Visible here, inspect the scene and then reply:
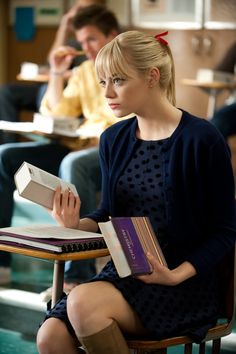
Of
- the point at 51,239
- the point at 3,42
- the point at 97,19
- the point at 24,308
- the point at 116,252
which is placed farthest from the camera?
the point at 3,42

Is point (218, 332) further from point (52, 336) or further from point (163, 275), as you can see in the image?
point (52, 336)

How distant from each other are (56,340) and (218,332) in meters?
0.38

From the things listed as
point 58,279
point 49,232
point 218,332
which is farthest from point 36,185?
point 218,332

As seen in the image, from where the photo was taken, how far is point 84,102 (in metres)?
3.46

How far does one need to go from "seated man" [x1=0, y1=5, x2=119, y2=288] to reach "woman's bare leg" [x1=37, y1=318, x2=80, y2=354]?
153 cm

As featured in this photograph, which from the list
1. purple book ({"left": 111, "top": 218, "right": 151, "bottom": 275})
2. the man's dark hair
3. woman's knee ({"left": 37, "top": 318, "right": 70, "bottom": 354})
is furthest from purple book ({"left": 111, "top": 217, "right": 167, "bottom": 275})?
the man's dark hair

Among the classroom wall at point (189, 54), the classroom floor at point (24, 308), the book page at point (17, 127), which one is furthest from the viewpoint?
the classroom wall at point (189, 54)

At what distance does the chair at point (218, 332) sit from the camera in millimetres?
1645

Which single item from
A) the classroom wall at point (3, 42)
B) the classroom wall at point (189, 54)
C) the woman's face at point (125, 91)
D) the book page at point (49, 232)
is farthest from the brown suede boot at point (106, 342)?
the classroom wall at point (3, 42)

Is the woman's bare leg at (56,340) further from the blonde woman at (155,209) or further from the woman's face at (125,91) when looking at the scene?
the woman's face at (125,91)

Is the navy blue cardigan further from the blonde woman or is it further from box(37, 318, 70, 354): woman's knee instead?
box(37, 318, 70, 354): woman's knee

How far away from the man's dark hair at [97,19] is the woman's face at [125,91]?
1656 mm

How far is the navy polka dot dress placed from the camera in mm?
1685

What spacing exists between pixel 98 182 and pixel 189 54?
9.41 feet
